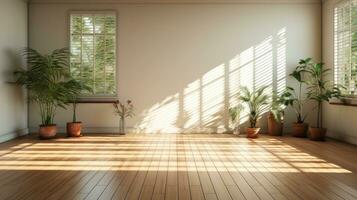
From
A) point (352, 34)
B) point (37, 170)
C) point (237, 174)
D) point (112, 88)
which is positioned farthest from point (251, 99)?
point (37, 170)

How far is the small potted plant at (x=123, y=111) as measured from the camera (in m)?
8.30

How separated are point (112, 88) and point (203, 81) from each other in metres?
2.19

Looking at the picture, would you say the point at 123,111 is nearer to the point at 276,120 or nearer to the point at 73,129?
the point at 73,129

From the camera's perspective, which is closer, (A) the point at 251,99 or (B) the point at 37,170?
(B) the point at 37,170

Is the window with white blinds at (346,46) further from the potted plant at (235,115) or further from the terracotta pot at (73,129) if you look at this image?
the terracotta pot at (73,129)

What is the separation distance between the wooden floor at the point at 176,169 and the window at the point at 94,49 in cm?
181

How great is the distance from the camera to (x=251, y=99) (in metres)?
8.02

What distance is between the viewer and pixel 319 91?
25.6 ft

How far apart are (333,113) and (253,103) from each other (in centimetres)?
174

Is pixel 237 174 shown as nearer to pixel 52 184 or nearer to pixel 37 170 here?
pixel 52 184

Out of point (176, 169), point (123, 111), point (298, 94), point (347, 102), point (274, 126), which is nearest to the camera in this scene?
point (176, 169)

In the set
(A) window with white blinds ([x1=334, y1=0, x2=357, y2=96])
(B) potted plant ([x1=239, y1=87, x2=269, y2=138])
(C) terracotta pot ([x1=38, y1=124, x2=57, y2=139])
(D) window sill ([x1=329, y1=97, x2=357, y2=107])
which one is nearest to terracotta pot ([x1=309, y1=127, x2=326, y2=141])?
(D) window sill ([x1=329, y1=97, x2=357, y2=107])

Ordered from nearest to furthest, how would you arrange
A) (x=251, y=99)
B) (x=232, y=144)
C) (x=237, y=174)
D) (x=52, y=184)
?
1. (x=52, y=184)
2. (x=237, y=174)
3. (x=232, y=144)
4. (x=251, y=99)

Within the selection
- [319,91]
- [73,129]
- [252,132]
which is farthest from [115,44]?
[319,91]
